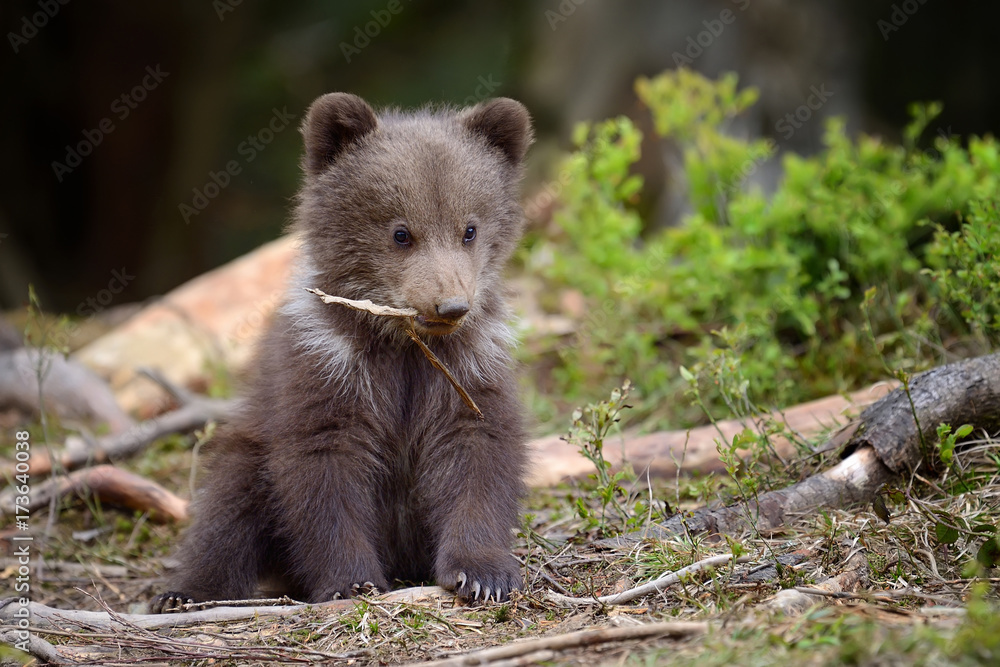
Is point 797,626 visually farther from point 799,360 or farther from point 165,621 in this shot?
point 799,360

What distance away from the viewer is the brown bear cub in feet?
13.2

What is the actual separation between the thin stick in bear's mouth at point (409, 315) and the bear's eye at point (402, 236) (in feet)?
1.01

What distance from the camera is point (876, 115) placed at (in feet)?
36.2

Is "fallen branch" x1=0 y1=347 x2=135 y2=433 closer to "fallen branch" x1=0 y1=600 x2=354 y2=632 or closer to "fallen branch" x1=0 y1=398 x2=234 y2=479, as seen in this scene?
"fallen branch" x1=0 y1=398 x2=234 y2=479

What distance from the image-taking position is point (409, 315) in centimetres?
401

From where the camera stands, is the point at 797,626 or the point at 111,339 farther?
the point at 111,339

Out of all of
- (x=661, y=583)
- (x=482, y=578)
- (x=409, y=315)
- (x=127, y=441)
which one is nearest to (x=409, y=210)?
(x=409, y=315)

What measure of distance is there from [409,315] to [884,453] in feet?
7.18

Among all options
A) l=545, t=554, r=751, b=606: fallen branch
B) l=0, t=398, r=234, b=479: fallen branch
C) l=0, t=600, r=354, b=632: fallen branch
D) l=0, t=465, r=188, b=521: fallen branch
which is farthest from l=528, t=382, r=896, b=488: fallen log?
l=0, t=465, r=188, b=521: fallen branch

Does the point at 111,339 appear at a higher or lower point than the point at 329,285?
lower

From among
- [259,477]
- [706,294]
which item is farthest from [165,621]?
[706,294]

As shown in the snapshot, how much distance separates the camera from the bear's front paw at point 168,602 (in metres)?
4.20

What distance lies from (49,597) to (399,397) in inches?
88.9

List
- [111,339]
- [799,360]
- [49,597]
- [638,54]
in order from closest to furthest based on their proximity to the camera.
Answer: [49,597]
[799,360]
[111,339]
[638,54]
